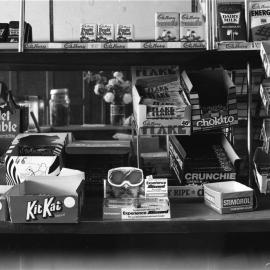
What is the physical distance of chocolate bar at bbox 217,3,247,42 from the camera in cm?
197

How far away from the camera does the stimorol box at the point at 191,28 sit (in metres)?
1.95

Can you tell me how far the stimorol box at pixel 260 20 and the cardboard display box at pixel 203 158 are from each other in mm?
532

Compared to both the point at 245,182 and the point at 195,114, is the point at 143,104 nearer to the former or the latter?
the point at 195,114

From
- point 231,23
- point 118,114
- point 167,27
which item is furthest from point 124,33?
point 118,114

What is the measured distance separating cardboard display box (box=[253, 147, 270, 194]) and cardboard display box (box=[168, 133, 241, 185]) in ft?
0.31

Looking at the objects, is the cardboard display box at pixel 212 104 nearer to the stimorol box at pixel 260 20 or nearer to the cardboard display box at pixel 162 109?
the cardboard display box at pixel 162 109

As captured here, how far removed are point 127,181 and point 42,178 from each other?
0.34 meters

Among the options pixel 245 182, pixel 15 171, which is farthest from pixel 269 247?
pixel 15 171

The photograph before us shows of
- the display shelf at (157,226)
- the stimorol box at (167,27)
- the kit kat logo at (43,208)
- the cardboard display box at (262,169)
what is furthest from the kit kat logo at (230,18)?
the kit kat logo at (43,208)

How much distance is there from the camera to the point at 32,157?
76.2 inches

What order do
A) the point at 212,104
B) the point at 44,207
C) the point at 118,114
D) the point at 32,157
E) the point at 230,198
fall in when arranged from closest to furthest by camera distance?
the point at 44,207 < the point at 230,198 < the point at 32,157 < the point at 212,104 < the point at 118,114

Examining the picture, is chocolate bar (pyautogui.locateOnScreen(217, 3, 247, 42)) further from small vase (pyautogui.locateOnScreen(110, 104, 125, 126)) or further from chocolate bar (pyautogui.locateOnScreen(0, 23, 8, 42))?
small vase (pyautogui.locateOnScreen(110, 104, 125, 126))

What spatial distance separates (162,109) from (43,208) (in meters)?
0.68

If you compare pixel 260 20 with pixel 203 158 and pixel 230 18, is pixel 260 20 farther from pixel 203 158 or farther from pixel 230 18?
pixel 203 158
